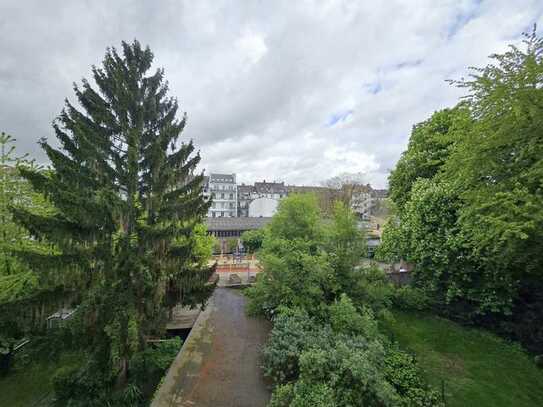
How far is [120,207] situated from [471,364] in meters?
12.9

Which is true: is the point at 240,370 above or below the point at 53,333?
below

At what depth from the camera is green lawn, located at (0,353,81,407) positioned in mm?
8531

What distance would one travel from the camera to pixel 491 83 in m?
6.50

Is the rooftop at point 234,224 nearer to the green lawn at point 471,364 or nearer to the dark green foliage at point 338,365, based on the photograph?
the green lawn at point 471,364

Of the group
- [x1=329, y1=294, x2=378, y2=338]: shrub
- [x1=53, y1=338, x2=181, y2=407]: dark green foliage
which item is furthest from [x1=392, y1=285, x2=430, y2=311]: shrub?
[x1=53, y1=338, x2=181, y2=407]: dark green foliage

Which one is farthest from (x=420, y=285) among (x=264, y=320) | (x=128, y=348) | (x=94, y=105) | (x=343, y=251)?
(x=94, y=105)

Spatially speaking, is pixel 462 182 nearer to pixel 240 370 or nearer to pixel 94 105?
pixel 240 370

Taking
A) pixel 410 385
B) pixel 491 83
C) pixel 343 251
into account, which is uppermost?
pixel 491 83

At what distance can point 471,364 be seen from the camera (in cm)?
852

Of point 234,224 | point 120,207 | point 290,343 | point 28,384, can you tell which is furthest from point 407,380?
point 234,224

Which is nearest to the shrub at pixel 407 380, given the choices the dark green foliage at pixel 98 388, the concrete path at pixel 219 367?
the concrete path at pixel 219 367

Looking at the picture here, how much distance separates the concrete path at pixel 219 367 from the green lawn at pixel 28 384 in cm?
416

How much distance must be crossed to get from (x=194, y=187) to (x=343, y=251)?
651 cm

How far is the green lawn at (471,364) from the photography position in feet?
23.3
